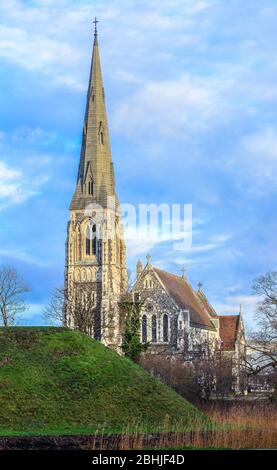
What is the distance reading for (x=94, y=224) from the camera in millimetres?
98438

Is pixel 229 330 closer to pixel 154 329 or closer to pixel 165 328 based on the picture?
pixel 165 328

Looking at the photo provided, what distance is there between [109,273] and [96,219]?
7841 millimetres

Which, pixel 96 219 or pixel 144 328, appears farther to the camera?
pixel 96 219

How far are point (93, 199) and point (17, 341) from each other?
6700 cm

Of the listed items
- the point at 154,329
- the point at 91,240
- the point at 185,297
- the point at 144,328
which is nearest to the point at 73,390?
the point at 154,329

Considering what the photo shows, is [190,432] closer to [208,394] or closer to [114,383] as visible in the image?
[114,383]

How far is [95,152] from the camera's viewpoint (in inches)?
3969

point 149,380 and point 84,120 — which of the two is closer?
point 149,380

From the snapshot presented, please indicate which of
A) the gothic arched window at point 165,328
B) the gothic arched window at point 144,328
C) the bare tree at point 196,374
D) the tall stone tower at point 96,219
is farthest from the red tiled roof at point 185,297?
the bare tree at point 196,374

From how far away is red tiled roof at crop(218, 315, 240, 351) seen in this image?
91.9 meters

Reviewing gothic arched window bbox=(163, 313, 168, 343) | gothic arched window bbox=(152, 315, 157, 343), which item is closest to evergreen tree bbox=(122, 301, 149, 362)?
gothic arched window bbox=(152, 315, 157, 343)

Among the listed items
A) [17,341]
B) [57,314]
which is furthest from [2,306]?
[17,341]

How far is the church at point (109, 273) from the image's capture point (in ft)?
266

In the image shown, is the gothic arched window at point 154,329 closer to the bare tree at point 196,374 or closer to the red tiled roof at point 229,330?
the red tiled roof at point 229,330
